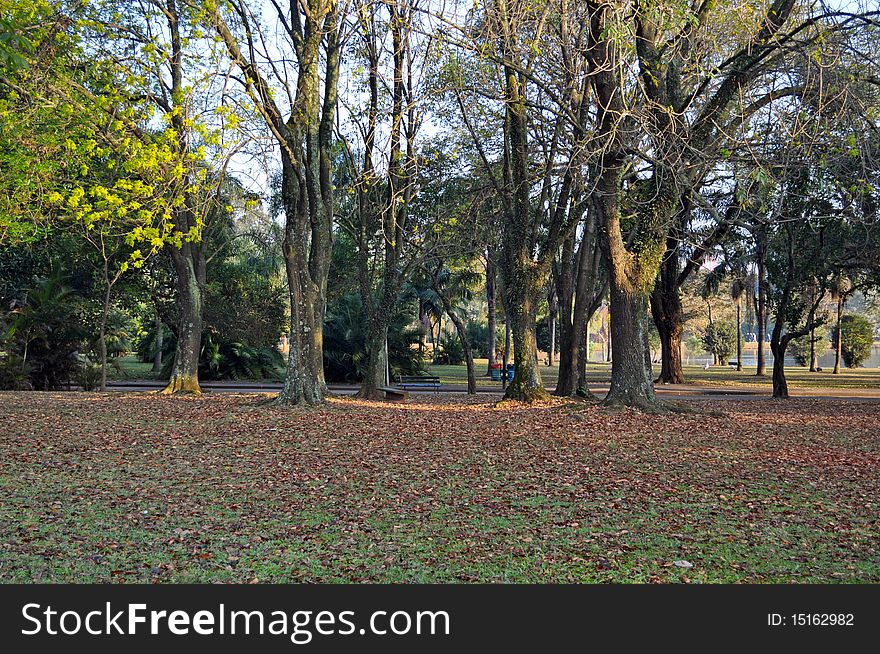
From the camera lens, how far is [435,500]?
25.2ft

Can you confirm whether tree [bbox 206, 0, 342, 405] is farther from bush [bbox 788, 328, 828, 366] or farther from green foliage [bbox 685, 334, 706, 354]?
green foliage [bbox 685, 334, 706, 354]

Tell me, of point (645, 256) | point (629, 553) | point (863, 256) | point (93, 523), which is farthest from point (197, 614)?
point (863, 256)

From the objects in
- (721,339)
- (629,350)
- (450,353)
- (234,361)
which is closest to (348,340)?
(234,361)

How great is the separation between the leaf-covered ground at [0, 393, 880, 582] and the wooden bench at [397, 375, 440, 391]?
13.1 metres

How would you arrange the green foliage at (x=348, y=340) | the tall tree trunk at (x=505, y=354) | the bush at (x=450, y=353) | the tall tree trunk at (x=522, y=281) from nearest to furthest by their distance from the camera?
the tall tree trunk at (x=522, y=281) → the tall tree trunk at (x=505, y=354) → the green foliage at (x=348, y=340) → the bush at (x=450, y=353)

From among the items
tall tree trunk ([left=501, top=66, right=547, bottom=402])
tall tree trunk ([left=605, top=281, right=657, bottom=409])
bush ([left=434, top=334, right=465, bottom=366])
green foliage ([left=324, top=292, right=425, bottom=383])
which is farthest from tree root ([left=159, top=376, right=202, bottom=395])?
bush ([left=434, top=334, right=465, bottom=366])

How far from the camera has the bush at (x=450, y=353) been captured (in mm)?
53031

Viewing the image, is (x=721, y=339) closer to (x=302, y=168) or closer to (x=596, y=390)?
(x=596, y=390)

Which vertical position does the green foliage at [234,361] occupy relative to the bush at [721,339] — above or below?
below

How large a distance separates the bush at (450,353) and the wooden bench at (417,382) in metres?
20.2

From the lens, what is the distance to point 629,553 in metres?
5.76

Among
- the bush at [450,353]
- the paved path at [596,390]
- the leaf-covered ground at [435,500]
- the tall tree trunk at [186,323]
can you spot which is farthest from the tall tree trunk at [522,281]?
the bush at [450,353]

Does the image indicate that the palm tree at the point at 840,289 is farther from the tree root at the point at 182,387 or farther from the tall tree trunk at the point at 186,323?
the tree root at the point at 182,387

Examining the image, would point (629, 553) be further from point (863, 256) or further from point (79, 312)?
point (79, 312)
